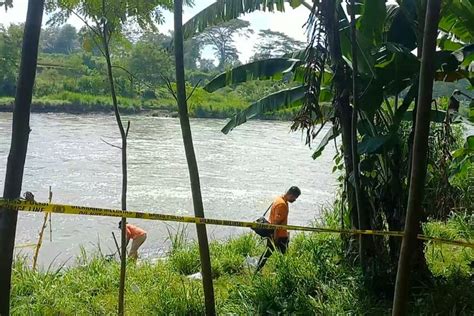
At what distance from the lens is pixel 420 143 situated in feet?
7.08

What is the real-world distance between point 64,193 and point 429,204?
998 cm

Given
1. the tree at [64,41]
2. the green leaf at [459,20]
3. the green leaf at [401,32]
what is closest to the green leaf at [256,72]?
the green leaf at [401,32]

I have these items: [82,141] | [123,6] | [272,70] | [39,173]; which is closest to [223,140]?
[82,141]

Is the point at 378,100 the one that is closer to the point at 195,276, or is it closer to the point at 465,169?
the point at 465,169

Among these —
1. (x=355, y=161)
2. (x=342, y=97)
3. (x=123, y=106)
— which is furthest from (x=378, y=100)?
(x=123, y=106)

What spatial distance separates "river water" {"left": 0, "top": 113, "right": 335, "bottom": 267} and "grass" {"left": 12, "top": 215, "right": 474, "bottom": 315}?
3237 millimetres

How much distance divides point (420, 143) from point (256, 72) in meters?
3.69

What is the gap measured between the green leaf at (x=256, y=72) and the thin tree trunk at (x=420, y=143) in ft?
10.8

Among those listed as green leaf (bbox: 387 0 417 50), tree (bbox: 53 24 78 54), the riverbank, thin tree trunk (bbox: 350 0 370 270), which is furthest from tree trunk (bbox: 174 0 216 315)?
tree (bbox: 53 24 78 54)

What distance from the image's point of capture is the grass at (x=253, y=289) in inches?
161

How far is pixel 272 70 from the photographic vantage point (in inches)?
221

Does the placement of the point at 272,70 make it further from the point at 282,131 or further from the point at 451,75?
the point at 282,131

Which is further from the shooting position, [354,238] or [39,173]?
[39,173]

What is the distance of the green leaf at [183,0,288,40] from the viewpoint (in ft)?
17.4
